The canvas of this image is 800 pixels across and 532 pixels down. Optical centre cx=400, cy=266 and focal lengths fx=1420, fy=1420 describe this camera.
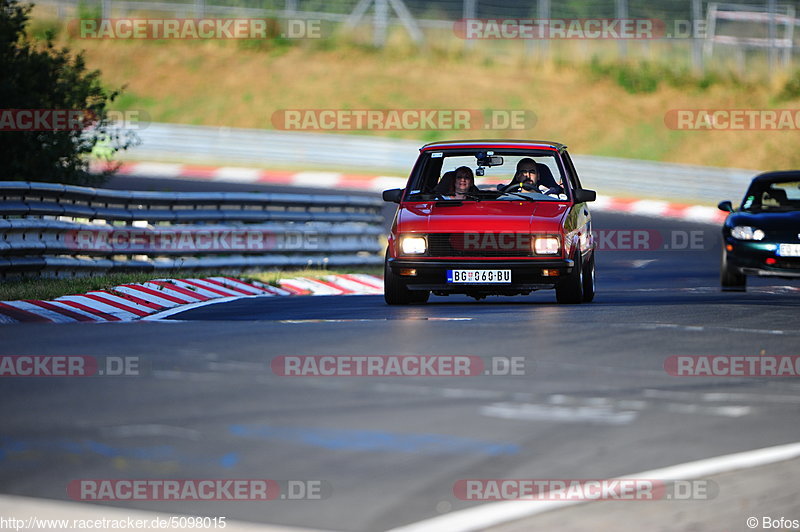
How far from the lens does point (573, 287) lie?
13578 mm

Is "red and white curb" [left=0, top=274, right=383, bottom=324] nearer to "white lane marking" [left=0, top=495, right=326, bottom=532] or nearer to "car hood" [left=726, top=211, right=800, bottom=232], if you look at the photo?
"car hood" [left=726, top=211, right=800, bottom=232]

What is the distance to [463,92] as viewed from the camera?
4781 cm

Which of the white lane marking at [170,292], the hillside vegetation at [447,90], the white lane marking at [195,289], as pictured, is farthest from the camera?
the hillside vegetation at [447,90]

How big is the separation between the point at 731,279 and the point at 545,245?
4.59m

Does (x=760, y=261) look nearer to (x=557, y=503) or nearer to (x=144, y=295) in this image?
(x=144, y=295)

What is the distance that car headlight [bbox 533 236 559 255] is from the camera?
1322 centimetres

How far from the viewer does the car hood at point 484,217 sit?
1330 cm

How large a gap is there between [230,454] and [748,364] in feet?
13.9

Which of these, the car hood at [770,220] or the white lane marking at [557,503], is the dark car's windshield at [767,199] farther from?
the white lane marking at [557,503]

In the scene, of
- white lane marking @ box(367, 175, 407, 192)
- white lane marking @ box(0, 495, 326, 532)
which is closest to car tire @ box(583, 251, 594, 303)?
white lane marking @ box(0, 495, 326, 532)

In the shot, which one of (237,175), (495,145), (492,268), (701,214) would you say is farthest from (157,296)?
(237,175)

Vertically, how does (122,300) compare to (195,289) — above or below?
above

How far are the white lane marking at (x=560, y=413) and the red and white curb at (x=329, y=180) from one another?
26140 mm

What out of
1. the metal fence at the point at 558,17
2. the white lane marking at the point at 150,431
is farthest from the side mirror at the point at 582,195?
the metal fence at the point at 558,17
